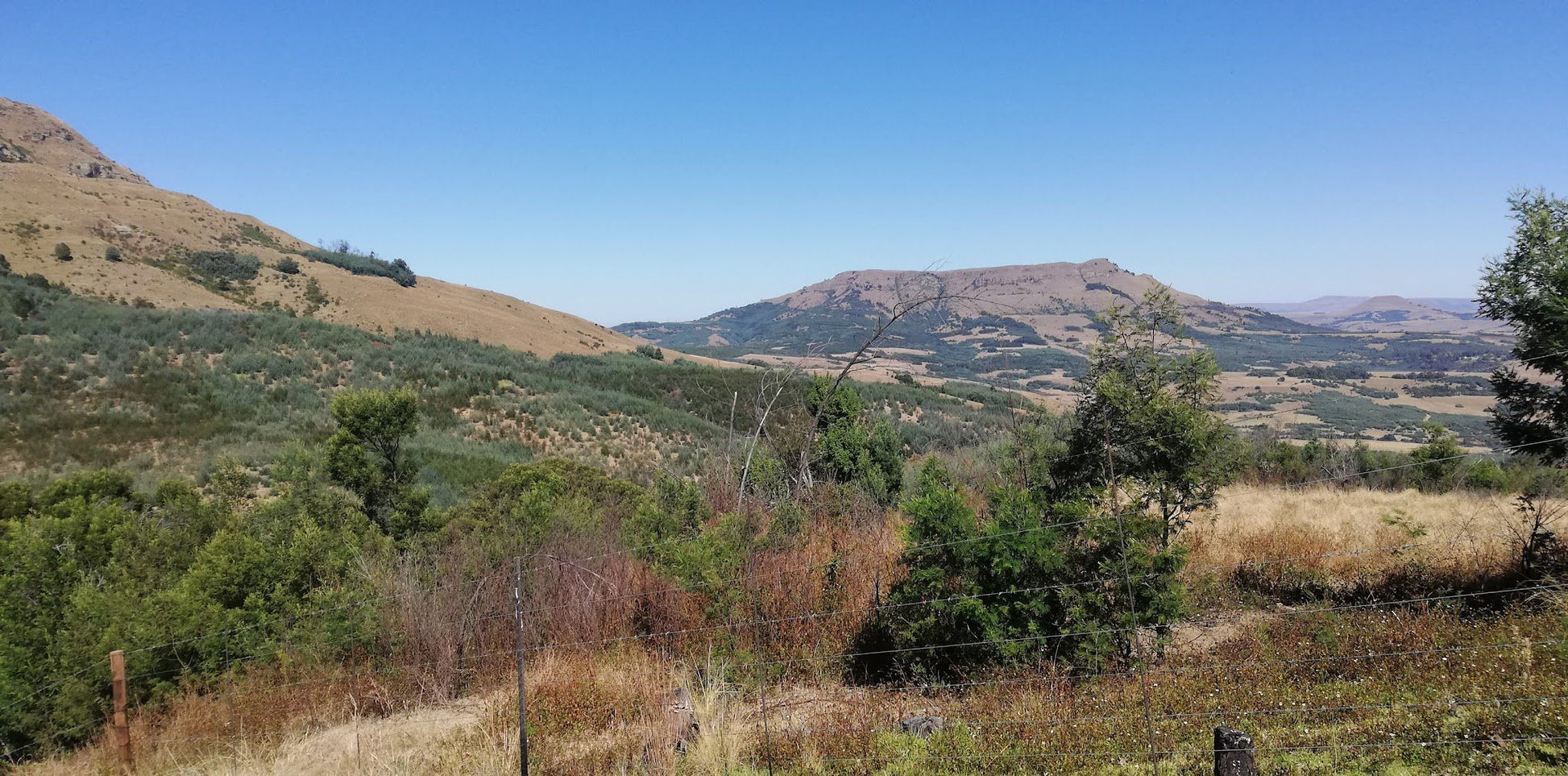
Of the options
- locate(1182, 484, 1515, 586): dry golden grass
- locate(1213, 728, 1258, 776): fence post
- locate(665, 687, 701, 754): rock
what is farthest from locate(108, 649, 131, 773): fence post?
locate(1182, 484, 1515, 586): dry golden grass

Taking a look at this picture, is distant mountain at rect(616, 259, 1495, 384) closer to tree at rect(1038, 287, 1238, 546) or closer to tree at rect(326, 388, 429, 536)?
tree at rect(1038, 287, 1238, 546)

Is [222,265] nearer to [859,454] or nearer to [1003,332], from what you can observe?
[859,454]

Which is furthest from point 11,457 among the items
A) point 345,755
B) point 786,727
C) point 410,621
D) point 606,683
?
point 786,727

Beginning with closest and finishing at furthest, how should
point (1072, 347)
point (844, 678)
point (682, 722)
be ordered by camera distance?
point (682, 722), point (844, 678), point (1072, 347)

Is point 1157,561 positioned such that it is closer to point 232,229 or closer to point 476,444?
point 476,444

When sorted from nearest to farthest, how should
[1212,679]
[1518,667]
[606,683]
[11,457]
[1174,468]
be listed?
[1518,667]
[1212,679]
[606,683]
[1174,468]
[11,457]

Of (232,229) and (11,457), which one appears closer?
(11,457)

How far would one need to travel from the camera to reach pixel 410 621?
8266 mm

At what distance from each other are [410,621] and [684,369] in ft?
139

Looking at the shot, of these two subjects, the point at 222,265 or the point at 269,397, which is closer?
the point at 269,397

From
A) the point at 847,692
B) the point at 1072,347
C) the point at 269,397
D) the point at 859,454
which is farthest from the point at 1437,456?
the point at 269,397

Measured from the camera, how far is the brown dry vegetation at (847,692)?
5094 mm

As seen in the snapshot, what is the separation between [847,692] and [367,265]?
2889 inches

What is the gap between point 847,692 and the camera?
7.35 m
